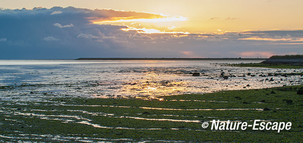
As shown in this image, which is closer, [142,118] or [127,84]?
[142,118]

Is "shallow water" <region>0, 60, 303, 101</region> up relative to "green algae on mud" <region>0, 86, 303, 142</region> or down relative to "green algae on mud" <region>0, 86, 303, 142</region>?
down

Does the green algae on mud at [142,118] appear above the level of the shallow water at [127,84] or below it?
above

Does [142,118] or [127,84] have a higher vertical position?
[142,118]

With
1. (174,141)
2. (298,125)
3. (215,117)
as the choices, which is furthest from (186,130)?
(298,125)

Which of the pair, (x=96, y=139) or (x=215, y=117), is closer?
(x=96, y=139)

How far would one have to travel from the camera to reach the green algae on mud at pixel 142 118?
619 inches

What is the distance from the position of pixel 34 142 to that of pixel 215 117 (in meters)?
12.3

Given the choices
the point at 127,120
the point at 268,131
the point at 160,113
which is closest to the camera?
the point at 268,131

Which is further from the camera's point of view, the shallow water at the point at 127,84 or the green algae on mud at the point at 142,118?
the shallow water at the point at 127,84

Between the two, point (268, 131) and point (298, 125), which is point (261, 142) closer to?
point (268, 131)

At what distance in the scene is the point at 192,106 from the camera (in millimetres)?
25109

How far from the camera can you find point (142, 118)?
2053 centimetres

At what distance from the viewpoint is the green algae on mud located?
15.7 m

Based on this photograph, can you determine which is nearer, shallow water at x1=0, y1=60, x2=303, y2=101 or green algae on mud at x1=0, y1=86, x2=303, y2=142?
green algae on mud at x1=0, y1=86, x2=303, y2=142
